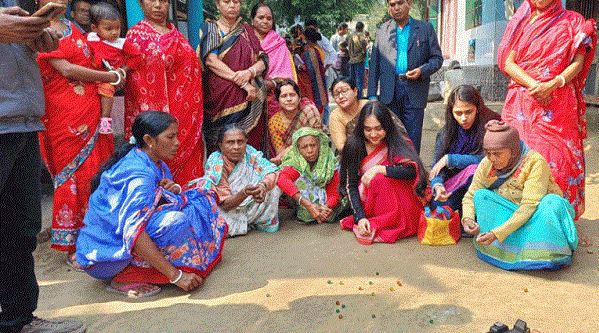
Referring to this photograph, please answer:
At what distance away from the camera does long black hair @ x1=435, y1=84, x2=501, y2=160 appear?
3455 millimetres

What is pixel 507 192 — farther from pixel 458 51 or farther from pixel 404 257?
pixel 458 51

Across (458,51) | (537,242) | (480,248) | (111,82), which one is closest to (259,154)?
(111,82)

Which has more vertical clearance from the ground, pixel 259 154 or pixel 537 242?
pixel 259 154

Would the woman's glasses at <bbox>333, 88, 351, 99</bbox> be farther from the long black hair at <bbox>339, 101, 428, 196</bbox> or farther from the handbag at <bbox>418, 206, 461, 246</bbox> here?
the handbag at <bbox>418, 206, 461, 246</bbox>

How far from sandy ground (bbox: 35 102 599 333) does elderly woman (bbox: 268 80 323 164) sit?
53.6 inches

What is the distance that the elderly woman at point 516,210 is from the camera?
8.96ft

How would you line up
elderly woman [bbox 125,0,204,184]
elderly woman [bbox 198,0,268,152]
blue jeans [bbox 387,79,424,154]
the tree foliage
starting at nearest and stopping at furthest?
1. elderly woman [bbox 125,0,204,184]
2. elderly woman [bbox 198,0,268,152]
3. blue jeans [bbox 387,79,424,154]
4. the tree foliage

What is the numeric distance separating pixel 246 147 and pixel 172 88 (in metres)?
0.75

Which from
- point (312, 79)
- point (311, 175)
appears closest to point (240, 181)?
point (311, 175)

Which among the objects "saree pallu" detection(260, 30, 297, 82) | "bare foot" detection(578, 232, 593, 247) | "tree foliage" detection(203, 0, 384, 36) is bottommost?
"bare foot" detection(578, 232, 593, 247)

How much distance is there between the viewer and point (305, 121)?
446 centimetres

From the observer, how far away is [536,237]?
2.77 m

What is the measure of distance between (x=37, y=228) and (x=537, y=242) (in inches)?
102

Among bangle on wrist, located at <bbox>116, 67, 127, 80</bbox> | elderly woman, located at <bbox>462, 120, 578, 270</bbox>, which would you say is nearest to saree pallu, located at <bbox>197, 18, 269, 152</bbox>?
bangle on wrist, located at <bbox>116, 67, 127, 80</bbox>
